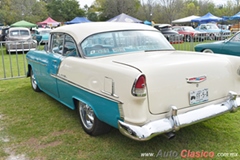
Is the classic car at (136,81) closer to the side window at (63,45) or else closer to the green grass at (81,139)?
the side window at (63,45)

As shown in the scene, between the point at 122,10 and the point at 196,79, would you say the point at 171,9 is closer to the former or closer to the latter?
the point at 122,10

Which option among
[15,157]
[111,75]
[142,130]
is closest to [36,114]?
[15,157]

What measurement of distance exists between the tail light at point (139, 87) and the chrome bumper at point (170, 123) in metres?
0.34

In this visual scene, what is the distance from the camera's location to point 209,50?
8.09 meters

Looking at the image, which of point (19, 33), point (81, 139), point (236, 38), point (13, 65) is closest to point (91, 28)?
point (81, 139)

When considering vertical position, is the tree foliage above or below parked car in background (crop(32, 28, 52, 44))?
above

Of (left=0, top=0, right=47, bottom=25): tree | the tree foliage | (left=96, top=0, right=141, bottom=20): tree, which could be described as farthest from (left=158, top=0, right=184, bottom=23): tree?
(left=0, top=0, right=47, bottom=25): tree

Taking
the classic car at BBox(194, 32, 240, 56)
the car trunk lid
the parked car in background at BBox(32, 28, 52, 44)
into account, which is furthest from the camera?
the parked car in background at BBox(32, 28, 52, 44)

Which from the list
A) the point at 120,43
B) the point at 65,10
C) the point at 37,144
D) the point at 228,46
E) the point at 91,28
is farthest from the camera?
the point at 65,10

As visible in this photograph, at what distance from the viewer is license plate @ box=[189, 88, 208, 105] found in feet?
9.63

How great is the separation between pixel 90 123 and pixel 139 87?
1347mm

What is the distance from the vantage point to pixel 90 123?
3.62 meters

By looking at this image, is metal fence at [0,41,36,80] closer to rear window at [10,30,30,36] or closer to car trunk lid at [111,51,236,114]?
rear window at [10,30,30,36]

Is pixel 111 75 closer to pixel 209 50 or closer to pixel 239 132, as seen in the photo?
pixel 239 132
